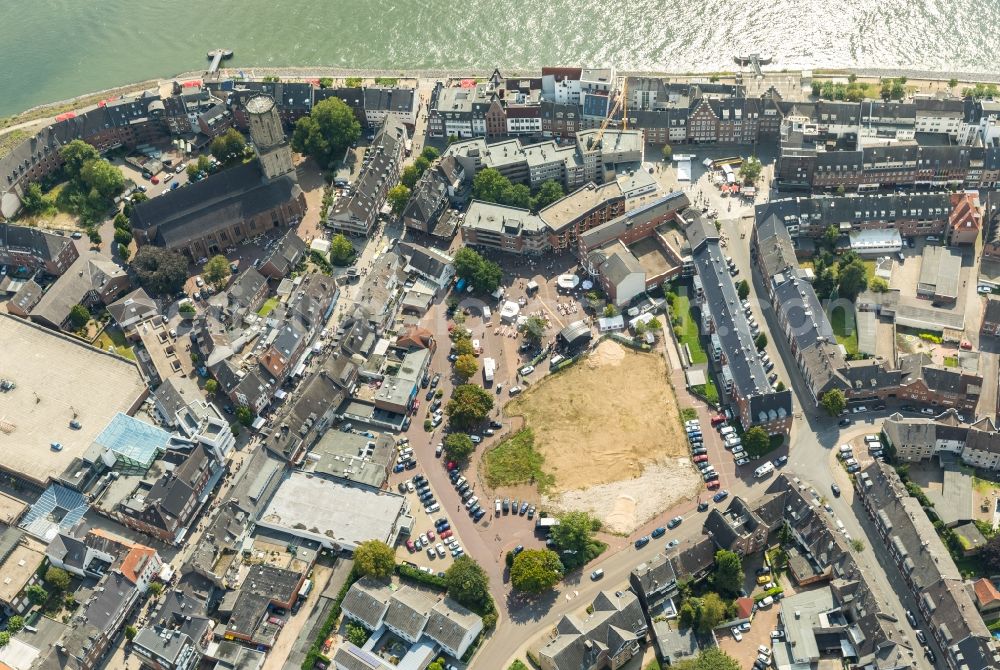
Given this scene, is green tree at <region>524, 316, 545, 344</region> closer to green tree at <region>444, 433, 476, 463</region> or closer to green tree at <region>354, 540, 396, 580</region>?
green tree at <region>444, 433, 476, 463</region>

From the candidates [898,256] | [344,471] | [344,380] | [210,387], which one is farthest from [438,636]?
[898,256]

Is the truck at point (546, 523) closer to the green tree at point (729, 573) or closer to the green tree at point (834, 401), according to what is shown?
the green tree at point (729, 573)

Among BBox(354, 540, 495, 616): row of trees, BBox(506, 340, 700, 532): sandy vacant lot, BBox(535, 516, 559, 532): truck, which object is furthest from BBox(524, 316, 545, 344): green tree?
BBox(354, 540, 495, 616): row of trees

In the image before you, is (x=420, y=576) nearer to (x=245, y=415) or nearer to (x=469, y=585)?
(x=469, y=585)

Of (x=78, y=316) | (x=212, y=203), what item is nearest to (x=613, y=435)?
(x=212, y=203)

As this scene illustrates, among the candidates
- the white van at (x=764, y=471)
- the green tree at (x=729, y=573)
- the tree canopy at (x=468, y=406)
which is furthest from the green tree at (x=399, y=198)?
the green tree at (x=729, y=573)

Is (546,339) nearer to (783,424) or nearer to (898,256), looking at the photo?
(783,424)
